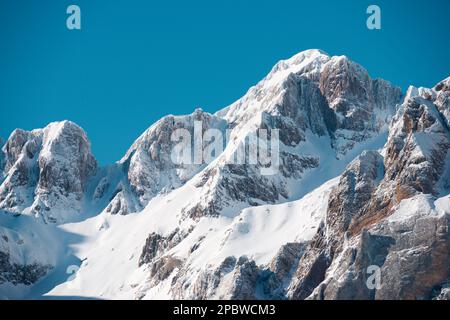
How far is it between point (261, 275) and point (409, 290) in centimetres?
4544

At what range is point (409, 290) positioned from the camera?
152 m

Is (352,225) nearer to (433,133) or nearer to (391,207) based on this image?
(391,207)

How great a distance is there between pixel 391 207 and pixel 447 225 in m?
19.0

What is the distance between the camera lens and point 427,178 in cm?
18400

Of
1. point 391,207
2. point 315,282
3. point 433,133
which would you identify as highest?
point 433,133

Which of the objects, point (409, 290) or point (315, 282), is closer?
point (409, 290)
